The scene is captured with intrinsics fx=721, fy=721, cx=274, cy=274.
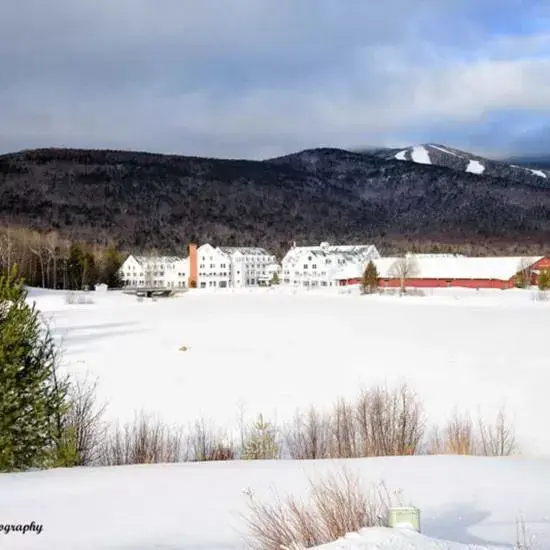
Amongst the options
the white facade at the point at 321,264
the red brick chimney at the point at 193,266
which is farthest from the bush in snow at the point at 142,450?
the red brick chimney at the point at 193,266

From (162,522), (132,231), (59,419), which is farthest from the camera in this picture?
(132,231)

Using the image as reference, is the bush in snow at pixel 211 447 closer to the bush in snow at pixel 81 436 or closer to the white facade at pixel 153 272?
the bush in snow at pixel 81 436

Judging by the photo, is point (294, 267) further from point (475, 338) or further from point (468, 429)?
point (468, 429)

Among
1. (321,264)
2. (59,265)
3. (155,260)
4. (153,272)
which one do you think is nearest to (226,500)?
(59,265)

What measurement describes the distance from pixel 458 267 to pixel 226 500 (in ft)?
283

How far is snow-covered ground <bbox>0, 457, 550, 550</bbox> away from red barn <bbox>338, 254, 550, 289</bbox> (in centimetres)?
7563

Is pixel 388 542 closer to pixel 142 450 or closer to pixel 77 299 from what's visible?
pixel 142 450

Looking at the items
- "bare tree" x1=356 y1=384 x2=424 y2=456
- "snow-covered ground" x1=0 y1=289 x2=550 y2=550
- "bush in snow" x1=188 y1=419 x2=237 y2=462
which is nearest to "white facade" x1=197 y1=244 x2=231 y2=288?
"snow-covered ground" x1=0 y1=289 x2=550 y2=550

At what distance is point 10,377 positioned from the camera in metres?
10.0

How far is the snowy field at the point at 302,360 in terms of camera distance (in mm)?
17484

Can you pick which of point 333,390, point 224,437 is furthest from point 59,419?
point 333,390

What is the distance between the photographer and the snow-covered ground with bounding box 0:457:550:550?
20.9 feet

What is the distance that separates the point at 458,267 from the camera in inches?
3578

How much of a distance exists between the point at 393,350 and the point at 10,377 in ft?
66.6
